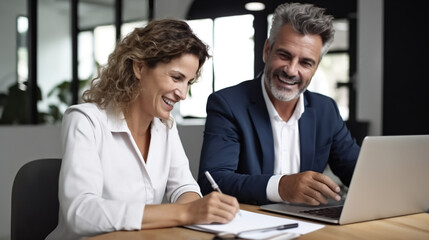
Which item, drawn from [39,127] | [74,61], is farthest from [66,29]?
[39,127]

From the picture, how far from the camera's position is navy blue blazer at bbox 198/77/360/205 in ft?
5.84

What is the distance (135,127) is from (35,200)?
360 millimetres

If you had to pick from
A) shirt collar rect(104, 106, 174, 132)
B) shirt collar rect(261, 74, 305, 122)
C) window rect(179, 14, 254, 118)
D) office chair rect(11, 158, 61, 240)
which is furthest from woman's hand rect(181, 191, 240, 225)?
window rect(179, 14, 254, 118)

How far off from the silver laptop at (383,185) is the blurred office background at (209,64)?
1.66 m

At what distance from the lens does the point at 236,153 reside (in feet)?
5.94

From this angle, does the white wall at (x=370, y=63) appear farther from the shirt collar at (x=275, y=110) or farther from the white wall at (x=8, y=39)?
the white wall at (x=8, y=39)

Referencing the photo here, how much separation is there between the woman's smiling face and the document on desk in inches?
16.8

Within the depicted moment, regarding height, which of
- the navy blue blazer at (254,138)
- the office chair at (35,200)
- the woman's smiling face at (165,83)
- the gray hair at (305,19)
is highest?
the gray hair at (305,19)

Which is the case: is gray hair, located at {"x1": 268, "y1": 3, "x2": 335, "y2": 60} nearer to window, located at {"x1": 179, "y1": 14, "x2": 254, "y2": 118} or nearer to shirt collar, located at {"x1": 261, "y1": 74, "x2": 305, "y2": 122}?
shirt collar, located at {"x1": 261, "y1": 74, "x2": 305, "y2": 122}

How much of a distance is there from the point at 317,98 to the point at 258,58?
4.95 meters

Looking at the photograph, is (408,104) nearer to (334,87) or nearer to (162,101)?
(334,87)

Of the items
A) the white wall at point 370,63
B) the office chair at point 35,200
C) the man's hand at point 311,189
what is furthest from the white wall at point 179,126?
the man's hand at point 311,189

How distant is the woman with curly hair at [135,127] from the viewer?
1.35m

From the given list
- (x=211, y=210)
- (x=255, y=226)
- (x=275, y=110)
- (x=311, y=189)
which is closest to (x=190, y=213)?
(x=211, y=210)
